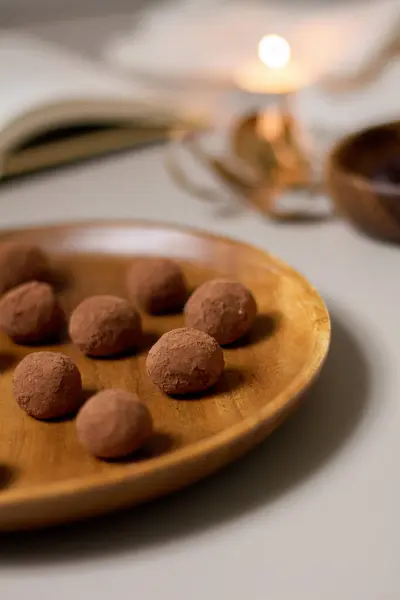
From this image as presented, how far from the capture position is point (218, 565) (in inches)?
17.6

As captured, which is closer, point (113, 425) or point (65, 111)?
point (113, 425)

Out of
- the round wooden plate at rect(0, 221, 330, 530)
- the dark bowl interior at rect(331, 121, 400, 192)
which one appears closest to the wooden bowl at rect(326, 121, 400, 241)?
the dark bowl interior at rect(331, 121, 400, 192)

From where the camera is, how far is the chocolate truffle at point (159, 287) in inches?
26.0

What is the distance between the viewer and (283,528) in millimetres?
470

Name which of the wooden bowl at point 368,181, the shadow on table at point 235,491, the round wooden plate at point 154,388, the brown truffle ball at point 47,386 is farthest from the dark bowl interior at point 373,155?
the brown truffle ball at point 47,386

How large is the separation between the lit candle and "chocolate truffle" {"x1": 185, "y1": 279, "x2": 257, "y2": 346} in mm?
688

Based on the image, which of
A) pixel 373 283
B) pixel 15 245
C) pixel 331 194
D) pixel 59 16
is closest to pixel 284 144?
pixel 331 194

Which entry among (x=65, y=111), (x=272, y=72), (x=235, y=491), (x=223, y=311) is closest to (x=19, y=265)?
(x=223, y=311)

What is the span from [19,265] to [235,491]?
31 centimetres

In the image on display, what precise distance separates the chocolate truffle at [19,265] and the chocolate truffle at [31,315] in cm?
6

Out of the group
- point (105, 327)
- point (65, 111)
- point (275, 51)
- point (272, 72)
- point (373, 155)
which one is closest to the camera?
point (105, 327)

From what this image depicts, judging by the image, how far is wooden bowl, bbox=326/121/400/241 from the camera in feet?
2.58

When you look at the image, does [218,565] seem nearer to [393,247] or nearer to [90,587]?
[90,587]

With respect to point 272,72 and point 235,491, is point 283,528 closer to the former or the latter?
point 235,491
